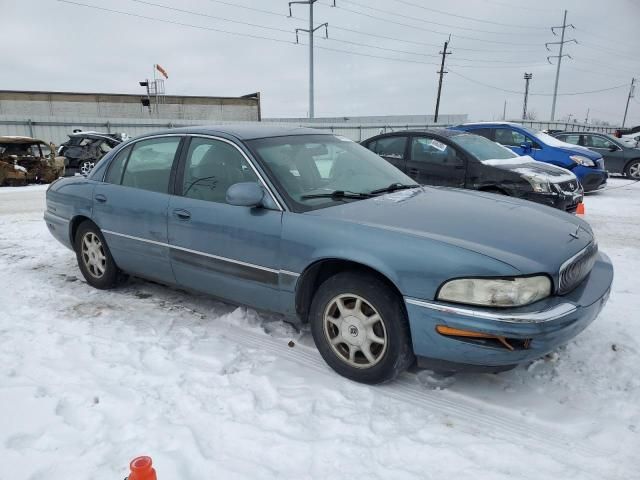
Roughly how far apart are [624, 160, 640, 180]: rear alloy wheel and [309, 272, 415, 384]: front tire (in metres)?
14.3

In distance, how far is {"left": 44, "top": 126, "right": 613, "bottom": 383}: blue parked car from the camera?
2.58 m

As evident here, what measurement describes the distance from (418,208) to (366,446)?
1551mm

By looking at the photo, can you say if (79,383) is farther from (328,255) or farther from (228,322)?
(328,255)

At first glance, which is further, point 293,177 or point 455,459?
point 293,177

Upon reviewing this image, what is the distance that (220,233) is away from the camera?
351 centimetres

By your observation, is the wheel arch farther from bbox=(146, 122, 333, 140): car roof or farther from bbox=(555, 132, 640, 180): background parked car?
bbox=(555, 132, 640, 180): background parked car

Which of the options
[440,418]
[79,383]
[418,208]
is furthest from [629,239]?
[79,383]

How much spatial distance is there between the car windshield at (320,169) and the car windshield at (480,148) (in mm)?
3794

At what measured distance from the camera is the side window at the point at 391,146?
8062 millimetres

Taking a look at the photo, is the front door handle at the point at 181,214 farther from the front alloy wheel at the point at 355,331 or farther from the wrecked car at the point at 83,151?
the wrecked car at the point at 83,151

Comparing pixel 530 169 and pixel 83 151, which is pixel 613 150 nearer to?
pixel 530 169

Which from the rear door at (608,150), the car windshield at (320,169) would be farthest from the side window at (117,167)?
the rear door at (608,150)

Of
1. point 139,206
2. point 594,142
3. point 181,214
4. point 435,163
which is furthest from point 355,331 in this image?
point 594,142

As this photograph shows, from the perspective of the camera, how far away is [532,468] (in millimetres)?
2285
